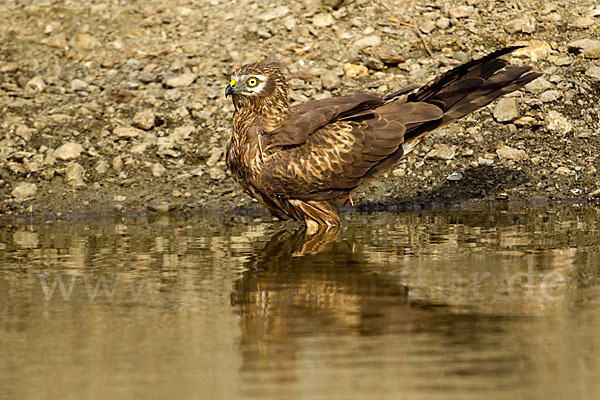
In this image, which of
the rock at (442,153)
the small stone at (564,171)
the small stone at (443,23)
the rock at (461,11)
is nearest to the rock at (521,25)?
the rock at (461,11)

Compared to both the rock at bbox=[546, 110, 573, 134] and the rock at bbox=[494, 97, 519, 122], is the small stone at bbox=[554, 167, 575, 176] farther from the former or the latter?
the rock at bbox=[494, 97, 519, 122]

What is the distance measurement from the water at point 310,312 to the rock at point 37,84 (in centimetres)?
366

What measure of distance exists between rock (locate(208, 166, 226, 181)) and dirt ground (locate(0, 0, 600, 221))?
14 mm

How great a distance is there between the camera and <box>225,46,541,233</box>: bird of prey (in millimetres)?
8414

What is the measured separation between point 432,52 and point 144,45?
3.92 m

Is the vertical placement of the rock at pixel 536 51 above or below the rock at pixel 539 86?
above

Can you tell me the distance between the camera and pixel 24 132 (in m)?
10.8

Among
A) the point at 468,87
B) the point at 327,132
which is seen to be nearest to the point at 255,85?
the point at 327,132

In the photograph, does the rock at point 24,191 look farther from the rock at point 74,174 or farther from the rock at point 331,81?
the rock at point 331,81

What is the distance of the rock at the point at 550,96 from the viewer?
35.2 feet

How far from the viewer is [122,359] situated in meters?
4.72

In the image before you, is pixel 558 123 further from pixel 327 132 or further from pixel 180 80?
pixel 180 80

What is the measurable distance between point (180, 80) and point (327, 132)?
3.63 metres

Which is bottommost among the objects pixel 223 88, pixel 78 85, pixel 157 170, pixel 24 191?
pixel 24 191
